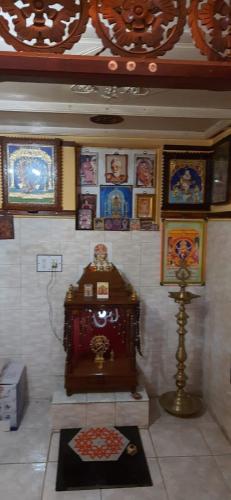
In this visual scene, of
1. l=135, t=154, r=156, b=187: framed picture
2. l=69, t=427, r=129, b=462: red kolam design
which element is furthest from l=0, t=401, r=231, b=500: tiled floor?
l=135, t=154, r=156, b=187: framed picture

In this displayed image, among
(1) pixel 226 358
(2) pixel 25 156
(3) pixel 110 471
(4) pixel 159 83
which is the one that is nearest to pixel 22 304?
(2) pixel 25 156

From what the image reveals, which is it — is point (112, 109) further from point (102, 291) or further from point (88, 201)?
point (102, 291)

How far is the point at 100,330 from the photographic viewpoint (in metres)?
2.71

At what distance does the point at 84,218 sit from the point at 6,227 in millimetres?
577

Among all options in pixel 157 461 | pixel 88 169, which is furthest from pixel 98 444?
pixel 88 169

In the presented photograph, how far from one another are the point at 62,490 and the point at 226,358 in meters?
1.28

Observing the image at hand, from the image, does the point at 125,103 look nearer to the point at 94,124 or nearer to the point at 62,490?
the point at 94,124

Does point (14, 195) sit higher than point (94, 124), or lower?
lower

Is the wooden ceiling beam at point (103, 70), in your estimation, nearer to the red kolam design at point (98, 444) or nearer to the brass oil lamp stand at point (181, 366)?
the brass oil lamp stand at point (181, 366)

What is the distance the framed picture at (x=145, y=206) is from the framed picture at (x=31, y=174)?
60cm

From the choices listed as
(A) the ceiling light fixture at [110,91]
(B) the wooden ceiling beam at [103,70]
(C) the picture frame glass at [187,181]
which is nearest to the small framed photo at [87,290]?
(C) the picture frame glass at [187,181]

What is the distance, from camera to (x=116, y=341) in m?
2.75

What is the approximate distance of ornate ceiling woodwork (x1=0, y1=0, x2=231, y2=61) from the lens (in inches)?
33.2

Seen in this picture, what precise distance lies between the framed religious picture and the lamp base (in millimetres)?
1439
